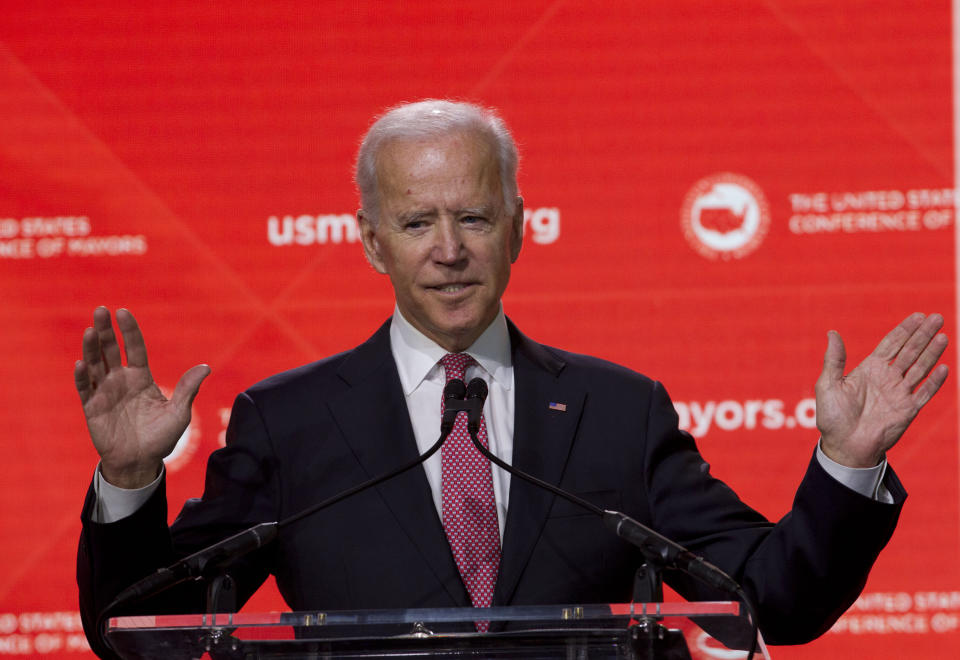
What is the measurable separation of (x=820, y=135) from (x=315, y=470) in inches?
73.7

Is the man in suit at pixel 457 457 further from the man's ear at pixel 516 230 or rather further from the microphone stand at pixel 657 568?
the microphone stand at pixel 657 568

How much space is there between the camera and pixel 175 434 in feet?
5.96

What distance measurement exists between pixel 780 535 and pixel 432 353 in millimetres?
691

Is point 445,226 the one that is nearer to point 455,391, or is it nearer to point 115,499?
point 455,391

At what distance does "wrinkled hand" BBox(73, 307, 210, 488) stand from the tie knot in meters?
0.48

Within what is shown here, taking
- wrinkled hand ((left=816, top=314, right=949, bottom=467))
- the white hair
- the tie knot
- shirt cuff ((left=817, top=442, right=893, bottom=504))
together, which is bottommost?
shirt cuff ((left=817, top=442, right=893, bottom=504))

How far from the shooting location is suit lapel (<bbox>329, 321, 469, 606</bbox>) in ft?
6.48

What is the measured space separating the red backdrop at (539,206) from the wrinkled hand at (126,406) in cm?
152

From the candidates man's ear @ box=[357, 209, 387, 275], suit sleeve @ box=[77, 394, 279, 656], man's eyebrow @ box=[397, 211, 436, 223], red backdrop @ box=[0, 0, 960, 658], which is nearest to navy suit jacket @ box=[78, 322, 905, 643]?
suit sleeve @ box=[77, 394, 279, 656]

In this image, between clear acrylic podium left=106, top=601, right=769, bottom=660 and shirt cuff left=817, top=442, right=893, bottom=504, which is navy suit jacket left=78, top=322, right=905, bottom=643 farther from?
clear acrylic podium left=106, top=601, right=769, bottom=660

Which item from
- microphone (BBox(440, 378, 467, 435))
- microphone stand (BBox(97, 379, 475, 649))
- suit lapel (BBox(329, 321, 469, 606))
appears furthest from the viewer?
suit lapel (BBox(329, 321, 469, 606))

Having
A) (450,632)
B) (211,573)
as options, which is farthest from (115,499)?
(450,632)

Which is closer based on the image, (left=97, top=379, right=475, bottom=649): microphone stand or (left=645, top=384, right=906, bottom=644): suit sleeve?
(left=97, top=379, right=475, bottom=649): microphone stand

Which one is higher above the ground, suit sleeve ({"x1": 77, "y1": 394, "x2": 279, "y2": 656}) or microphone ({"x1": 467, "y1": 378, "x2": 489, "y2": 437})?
microphone ({"x1": 467, "y1": 378, "x2": 489, "y2": 437})
